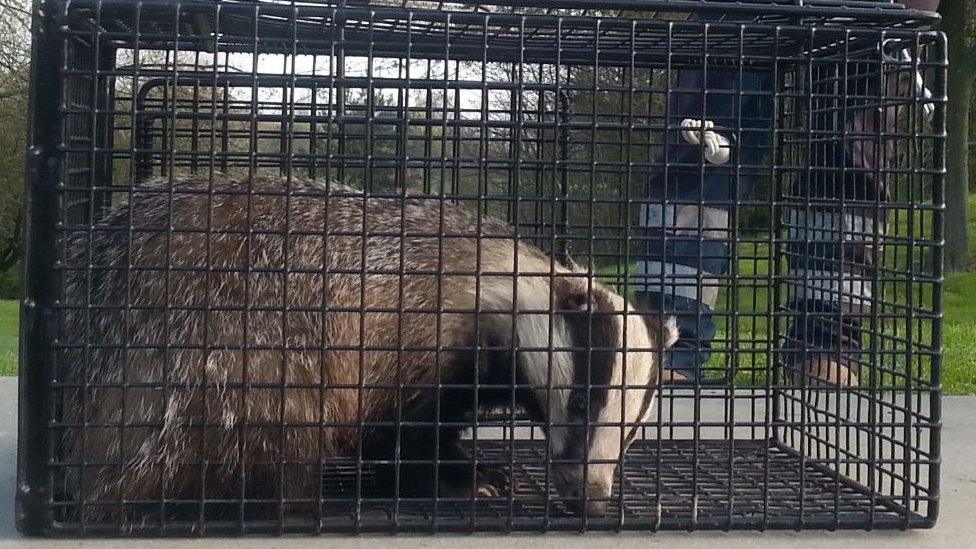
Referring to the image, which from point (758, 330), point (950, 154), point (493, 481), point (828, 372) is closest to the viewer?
point (828, 372)

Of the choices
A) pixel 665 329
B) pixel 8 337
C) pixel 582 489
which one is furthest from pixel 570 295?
pixel 8 337

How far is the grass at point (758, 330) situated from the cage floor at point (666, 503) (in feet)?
1.20

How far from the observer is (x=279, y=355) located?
9.36 ft

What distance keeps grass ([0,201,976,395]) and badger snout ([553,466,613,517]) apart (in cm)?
52

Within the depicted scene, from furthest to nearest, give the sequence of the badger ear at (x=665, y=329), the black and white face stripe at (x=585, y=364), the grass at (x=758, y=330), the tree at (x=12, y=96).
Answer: the tree at (x=12, y=96), the grass at (x=758, y=330), the badger ear at (x=665, y=329), the black and white face stripe at (x=585, y=364)

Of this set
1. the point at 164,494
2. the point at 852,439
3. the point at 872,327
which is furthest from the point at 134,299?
the point at 852,439

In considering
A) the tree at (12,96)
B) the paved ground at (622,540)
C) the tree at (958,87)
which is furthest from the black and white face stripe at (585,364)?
the tree at (12,96)

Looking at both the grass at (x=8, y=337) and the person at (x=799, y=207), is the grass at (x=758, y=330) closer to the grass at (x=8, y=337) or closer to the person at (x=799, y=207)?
the grass at (x=8, y=337)

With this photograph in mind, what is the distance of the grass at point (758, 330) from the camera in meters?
3.50

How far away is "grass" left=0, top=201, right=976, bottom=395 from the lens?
350 cm

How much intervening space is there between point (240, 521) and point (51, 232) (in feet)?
2.82

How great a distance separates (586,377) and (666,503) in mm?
541

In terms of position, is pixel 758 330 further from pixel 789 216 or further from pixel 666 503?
pixel 666 503

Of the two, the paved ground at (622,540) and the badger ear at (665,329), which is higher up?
the badger ear at (665,329)
